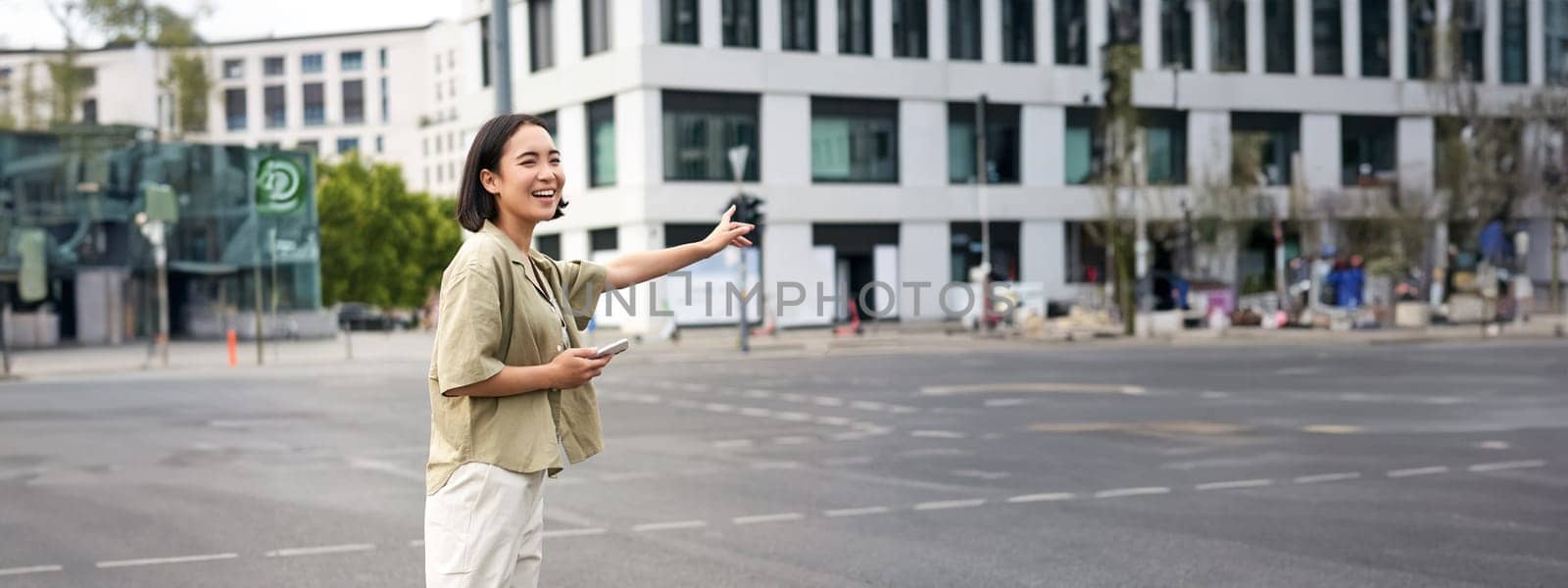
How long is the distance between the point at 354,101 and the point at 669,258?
383 feet

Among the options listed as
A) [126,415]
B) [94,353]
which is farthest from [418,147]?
[126,415]

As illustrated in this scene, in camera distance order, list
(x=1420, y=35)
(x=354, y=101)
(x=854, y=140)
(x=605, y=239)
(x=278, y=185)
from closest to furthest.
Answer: (x=278, y=185) → (x=605, y=239) → (x=854, y=140) → (x=1420, y=35) → (x=354, y=101)

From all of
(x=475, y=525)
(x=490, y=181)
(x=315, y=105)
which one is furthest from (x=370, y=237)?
(x=475, y=525)

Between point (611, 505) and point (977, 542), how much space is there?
2.77 m

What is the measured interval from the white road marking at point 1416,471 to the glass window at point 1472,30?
4881cm

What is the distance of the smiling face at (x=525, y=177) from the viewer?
374 cm

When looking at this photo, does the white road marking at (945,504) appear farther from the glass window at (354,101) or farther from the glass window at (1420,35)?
the glass window at (354,101)

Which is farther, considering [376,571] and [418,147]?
[418,147]

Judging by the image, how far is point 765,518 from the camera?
9.30 metres

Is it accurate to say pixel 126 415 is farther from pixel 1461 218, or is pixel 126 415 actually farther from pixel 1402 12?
pixel 1402 12

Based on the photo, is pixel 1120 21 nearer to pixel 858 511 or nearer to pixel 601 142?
pixel 601 142

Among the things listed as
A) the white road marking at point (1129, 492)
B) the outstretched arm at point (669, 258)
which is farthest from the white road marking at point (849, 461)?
the outstretched arm at point (669, 258)

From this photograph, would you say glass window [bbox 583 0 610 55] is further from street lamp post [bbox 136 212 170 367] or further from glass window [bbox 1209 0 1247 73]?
glass window [bbox 1209 0 1247 73]

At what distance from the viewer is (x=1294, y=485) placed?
10.6 m
